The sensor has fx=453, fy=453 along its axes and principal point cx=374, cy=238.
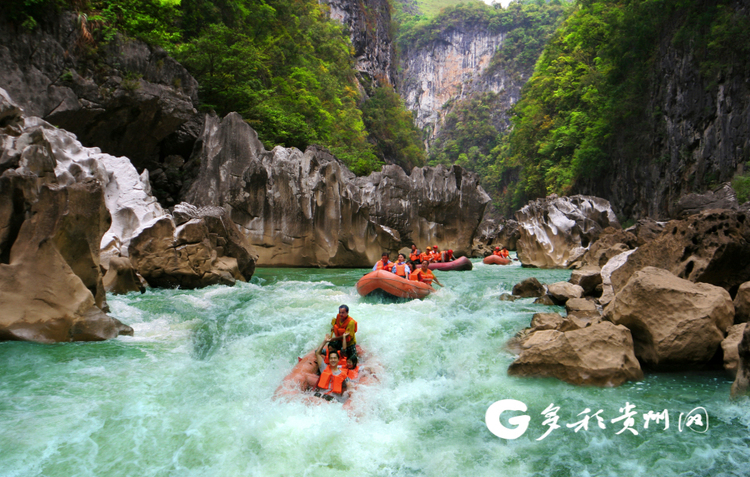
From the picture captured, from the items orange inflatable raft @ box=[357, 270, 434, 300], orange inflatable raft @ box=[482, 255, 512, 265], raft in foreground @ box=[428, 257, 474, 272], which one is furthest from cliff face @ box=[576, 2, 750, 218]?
orange inflatable raft @ box=[357, 270, 434, 300]

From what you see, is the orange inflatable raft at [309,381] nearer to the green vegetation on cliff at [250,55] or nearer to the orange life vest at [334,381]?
the orange life vest at [334,381]

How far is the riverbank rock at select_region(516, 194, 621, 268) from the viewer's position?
19031mm

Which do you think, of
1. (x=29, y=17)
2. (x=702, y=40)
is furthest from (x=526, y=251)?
(x=29, y=17)

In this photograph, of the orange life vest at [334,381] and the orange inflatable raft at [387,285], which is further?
the orange inflatable raft at [387,285]

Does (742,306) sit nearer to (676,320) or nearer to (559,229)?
(676,320)

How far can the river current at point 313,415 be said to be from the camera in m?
3.62

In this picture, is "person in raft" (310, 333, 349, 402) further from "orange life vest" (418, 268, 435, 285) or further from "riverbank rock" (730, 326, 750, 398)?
"orange life vest" (418, 268, 435, 285)

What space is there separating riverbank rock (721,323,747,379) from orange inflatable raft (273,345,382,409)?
372 cm

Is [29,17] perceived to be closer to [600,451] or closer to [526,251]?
[600,451]

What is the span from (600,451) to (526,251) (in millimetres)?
16969

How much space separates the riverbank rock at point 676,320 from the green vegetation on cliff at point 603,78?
16.0 meters

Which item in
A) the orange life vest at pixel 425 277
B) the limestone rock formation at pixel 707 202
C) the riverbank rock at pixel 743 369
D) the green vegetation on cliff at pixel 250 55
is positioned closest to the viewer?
the riverbank rock at pixel 743 369

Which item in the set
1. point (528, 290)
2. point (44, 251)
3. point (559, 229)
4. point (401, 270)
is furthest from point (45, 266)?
point (559, 229)

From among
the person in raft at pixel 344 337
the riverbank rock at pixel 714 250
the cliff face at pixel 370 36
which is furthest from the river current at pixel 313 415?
the cliff face at pixel 370 36
